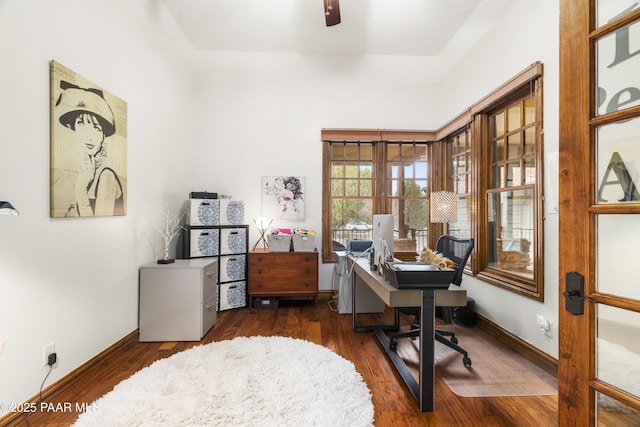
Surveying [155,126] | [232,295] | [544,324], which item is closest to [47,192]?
[155,126]

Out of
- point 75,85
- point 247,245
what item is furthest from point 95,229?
point 247,245

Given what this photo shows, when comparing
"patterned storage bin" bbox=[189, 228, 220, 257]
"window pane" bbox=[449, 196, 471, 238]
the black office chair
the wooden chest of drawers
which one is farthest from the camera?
the wooden chest of drawers

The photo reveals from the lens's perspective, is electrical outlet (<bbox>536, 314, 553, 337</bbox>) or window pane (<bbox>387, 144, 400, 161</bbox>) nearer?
electrical outlet (<bbox>536, 314, 553, 337</bbox>)

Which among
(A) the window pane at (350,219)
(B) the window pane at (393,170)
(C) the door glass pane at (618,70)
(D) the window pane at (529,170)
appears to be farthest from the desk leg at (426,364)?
(B) the window pane at (393,170)

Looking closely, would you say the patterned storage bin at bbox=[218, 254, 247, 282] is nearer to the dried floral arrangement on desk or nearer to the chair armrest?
the dried floral arrangement on desk

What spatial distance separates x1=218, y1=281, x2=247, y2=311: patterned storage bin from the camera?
11.2ft

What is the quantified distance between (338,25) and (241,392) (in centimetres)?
369

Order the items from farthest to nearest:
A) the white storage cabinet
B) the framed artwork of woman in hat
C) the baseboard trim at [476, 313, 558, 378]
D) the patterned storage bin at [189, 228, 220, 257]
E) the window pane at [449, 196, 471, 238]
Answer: the window pane at [449, 196, 471, 238] < the patterned storage bin at [189, 228, 220, 257] < the white storage cabinet < the baseboard trim at [476, 313, 558, 378] < the framed artwork of woman in hat

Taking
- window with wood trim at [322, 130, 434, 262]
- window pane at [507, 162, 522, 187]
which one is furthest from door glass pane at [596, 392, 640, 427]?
window with wood trim at [322, 130, 434, 262]

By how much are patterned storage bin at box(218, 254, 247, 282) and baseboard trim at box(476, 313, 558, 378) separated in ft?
9.20

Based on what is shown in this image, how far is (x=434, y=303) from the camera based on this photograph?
178cm

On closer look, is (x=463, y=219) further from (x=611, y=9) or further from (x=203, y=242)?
(x=203, y=242)

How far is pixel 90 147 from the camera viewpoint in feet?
6.90

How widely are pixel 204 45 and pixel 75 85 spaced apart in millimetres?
2116
